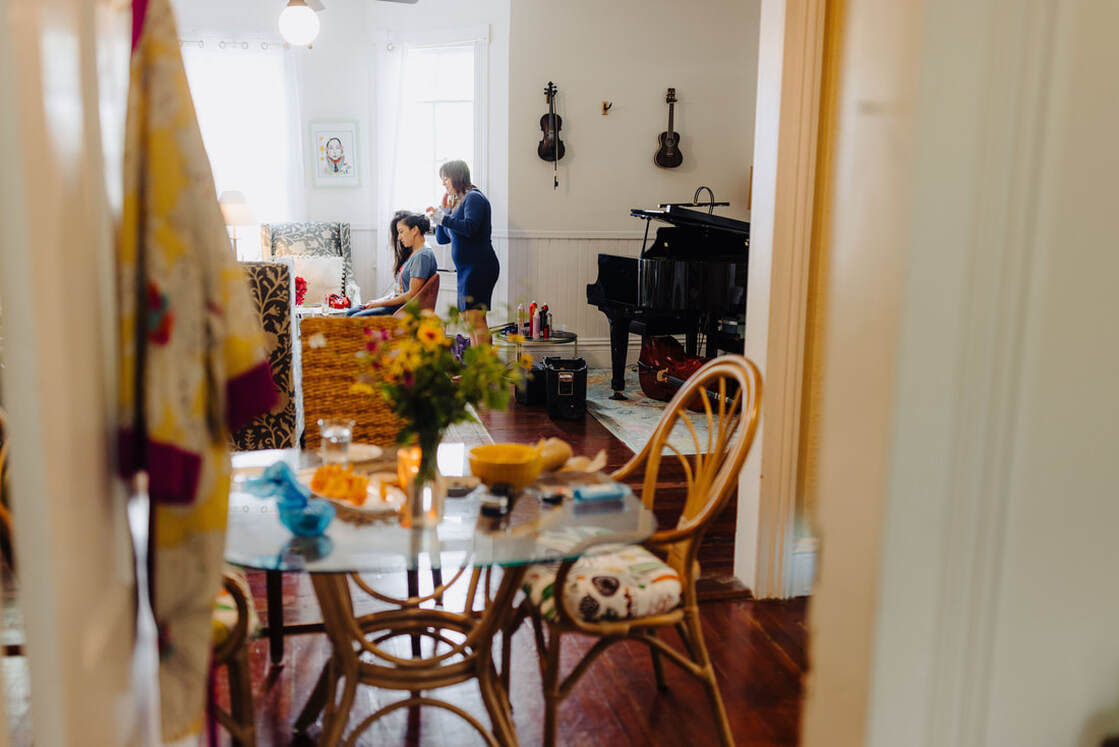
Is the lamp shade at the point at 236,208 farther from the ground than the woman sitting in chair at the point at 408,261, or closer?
farther from the ground

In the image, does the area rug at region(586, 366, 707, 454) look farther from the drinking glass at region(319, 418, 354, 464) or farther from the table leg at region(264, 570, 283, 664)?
the drinking glass at region(319, 418, 354, 464)

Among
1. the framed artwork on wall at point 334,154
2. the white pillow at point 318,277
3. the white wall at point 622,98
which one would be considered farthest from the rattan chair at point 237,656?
the framed artwork on wall at point 334,154

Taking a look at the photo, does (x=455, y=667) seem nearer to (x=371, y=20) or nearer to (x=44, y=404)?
(x=44, y=404)

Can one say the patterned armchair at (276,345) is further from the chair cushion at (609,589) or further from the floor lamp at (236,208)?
the floor lamp at (236,208)

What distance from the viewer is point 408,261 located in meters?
5.57

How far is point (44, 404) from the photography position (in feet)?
2.73

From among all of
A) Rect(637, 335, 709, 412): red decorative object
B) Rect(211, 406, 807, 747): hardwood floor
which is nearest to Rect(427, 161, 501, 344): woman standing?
Rect(637, 335, 709, 412): red decorative object

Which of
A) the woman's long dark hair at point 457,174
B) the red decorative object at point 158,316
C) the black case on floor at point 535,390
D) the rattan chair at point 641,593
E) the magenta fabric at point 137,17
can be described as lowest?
the black case on floor at point 535,390

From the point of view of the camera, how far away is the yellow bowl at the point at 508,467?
196cm

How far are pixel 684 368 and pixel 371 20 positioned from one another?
426 cm

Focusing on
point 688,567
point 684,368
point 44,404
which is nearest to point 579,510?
point 688,567

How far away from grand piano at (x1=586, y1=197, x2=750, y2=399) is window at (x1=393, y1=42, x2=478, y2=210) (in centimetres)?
194

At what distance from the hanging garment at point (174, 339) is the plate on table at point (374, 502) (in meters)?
0.67

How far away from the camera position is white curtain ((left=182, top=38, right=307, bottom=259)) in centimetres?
748
